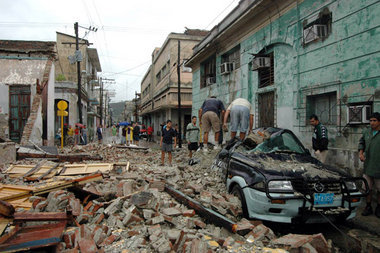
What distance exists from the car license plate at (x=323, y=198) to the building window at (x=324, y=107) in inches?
173

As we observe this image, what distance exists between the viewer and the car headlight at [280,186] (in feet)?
12.4

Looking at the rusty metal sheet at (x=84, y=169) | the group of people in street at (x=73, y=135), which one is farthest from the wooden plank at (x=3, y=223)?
the group of people in street at (x=73, y=135)

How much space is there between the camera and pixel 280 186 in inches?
150

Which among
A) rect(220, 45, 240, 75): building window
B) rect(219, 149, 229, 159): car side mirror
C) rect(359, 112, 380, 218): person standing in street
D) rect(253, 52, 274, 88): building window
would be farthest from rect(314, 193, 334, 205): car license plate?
rect(220, 45, 240, 75): building window

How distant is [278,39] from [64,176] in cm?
867

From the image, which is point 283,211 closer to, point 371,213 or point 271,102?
Answer: point 371,213

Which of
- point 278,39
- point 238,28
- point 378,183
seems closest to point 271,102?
point 278,39

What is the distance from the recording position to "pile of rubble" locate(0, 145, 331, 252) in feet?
10.7

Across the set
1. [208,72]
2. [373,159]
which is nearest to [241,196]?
[373,159]

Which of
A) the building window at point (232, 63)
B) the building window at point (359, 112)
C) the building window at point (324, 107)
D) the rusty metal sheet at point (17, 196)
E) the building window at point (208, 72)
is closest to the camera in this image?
the rusty metal sheet at point (17, 196)

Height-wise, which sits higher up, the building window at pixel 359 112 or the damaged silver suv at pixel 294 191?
the building window at pixel 359 112

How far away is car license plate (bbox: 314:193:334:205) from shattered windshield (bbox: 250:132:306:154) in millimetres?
1345

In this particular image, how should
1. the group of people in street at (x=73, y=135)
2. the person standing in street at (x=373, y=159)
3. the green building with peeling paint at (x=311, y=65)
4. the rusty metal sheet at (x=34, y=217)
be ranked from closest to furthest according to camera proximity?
1. the rusty metal sheet at (x=34, y=217)
2. the person standing in street at (x=373, y=159)
3. the green building with peeling paint at (x=311, y=65)
4. the group of people in street at (x=73, y=135)

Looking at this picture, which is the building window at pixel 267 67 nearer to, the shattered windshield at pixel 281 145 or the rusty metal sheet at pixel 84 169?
the shattered windshield at pixel 281 145
